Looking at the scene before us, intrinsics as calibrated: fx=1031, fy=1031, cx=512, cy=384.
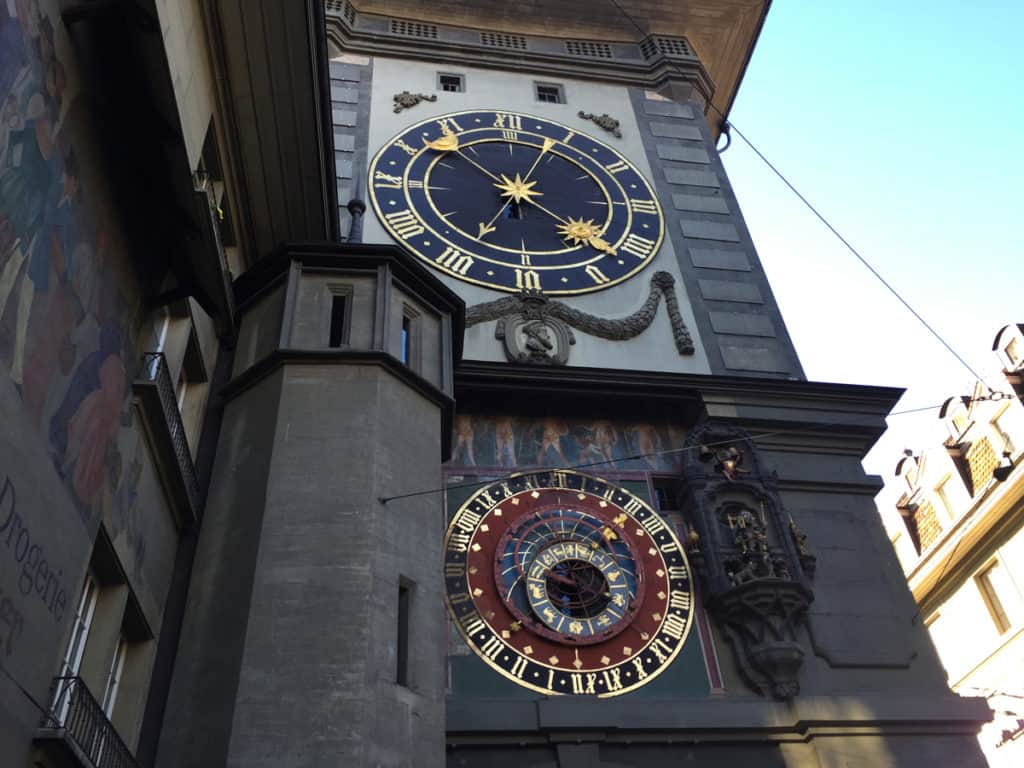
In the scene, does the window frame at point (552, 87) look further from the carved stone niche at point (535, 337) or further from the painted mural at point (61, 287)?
the painted mural at point (61, 287)

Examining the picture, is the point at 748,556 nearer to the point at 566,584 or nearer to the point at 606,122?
the point at 566,584

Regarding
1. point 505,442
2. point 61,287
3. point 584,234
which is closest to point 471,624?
point 505,442

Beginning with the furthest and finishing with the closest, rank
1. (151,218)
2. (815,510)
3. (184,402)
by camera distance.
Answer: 1. (815,510)
2. (184,402)
3. (151,218)

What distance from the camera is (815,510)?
1170 centimetres

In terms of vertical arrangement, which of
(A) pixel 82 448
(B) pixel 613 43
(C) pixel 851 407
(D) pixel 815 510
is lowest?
(A) pixel 82 448

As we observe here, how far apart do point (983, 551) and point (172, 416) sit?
18.0 metres

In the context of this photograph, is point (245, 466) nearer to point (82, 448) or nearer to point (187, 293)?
point (187, 293)

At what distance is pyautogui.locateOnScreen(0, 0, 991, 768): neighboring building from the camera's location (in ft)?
22.5

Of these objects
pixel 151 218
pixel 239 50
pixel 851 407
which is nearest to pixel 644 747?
pixel 851 407

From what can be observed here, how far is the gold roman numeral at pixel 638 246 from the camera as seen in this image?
14.9 metres

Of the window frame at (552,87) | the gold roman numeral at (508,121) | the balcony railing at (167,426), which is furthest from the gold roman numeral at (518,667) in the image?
the window frame at (552,87)

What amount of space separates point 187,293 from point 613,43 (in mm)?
13192

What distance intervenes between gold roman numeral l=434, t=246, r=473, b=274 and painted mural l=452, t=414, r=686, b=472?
8.63ft

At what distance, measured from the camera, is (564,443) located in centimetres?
1203
